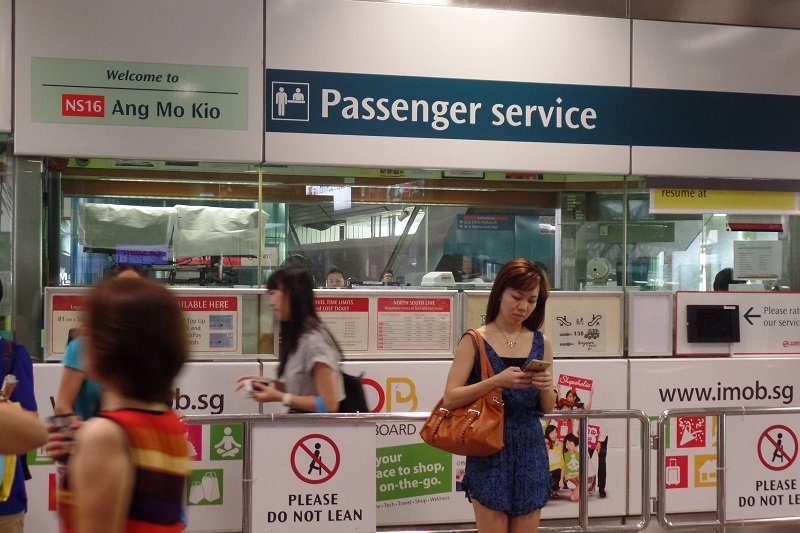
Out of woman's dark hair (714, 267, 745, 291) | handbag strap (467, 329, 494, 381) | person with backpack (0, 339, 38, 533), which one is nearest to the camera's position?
person with backpack (0, 339, 38, 533)

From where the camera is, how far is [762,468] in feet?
18.0

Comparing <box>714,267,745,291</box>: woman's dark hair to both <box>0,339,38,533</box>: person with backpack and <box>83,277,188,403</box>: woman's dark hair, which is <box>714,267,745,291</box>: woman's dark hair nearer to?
<box>0,339,38,533</box>: person with backpack

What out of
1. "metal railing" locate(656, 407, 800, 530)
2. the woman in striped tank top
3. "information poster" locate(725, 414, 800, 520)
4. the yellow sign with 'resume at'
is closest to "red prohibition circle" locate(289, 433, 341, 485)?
"metal railing" locate(656, 407, 800, 530)

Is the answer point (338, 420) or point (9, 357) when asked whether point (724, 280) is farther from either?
point (9, 357)

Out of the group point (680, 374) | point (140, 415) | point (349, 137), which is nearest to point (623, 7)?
point (349, 137)

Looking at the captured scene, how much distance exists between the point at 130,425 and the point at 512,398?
228cm

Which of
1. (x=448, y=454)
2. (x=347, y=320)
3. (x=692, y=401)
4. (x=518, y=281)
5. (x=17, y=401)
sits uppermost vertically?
(x=518, y=281)

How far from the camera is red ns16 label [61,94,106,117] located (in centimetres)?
560

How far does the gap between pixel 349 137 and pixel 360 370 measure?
1.59 meters

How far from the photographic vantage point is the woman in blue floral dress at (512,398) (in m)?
3.80

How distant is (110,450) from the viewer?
1852 mm

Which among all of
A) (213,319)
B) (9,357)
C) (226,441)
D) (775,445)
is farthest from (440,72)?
(9,357)

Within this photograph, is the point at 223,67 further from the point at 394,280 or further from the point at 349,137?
the point at 394,280

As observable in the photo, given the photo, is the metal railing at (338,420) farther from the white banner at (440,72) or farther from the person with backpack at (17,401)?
the white banner at (440,72)
